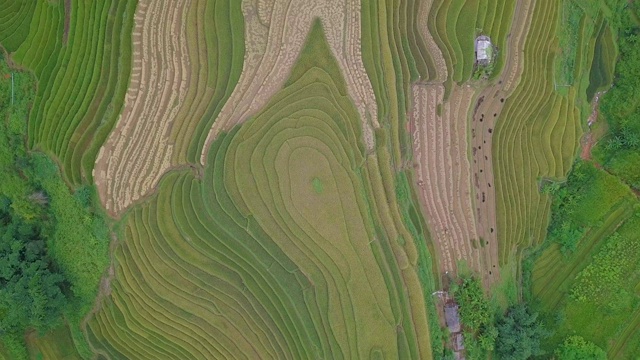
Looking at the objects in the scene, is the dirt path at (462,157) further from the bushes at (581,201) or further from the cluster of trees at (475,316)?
the bushes at (581,201)

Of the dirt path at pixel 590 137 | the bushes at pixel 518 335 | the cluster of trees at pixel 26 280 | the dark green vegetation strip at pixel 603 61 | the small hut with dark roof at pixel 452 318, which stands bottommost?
the bushes at pixel 518 335

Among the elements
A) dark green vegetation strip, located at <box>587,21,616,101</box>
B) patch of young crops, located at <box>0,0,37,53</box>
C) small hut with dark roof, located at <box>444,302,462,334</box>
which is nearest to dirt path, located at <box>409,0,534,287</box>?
small hut with dark roof, located at <box>444,302,462,334</box>

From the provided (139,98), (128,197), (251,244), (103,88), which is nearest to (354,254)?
(251,244)

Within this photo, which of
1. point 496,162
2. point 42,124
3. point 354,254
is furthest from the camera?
Result: point 496,162

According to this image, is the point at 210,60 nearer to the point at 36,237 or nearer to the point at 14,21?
the point at 14,21

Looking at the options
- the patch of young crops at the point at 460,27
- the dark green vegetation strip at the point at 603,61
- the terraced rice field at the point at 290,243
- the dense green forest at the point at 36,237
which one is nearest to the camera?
the terraced rice field at the point at 290,243

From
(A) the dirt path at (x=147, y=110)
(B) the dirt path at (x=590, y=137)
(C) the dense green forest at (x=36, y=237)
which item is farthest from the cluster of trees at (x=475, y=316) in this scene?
(C) the dense green forest at (x=36, y=237)

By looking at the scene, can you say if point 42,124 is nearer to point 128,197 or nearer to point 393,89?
point 128,197
